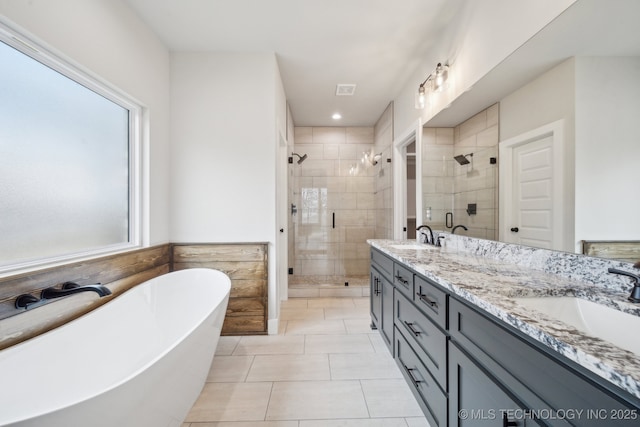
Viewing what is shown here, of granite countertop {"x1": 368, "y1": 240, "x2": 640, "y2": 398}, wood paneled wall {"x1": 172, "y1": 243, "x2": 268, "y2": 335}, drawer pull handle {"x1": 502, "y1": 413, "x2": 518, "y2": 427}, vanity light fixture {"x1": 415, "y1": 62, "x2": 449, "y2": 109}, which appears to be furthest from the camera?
wood paneled wall {"x1": 172, "y1": 243, "x2": 268, "y2": 335}

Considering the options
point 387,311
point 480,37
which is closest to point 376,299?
point 387,311

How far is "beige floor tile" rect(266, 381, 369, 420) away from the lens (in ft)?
4.99

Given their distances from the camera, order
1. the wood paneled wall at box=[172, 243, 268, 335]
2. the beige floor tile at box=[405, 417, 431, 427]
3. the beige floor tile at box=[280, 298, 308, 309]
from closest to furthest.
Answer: the beige floor tile at box=[405, 417, 431, 427], the wood paneled wall at box=[172, 243, 268, 335], the beige floor tile at box=[280, 298, 308, 309]

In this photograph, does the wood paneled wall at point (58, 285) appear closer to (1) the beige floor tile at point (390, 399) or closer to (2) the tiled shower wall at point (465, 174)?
(1) the beige floor tile at point (390, 399)

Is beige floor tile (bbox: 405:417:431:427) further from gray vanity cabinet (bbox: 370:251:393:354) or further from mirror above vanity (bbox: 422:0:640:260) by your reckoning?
mirror above vanity (bbox: 422:0:640:260)

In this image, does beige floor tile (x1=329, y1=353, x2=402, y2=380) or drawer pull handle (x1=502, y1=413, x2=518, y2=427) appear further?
beige floor tile (x1=329, y1=353, x2=402, y2=380)

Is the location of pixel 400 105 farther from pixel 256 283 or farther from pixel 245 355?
pixel 245 355

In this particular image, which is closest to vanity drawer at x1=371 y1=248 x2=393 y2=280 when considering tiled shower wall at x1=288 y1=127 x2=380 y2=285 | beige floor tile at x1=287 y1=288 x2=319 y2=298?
beige floor tile at x1=287 y1=288 x2=319 y2=298

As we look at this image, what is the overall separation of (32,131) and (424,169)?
8.80ft

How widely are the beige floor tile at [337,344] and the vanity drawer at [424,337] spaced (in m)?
0.61

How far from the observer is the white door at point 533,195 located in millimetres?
1198

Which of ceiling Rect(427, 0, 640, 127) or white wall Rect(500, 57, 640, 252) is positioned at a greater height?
ceiling Rect(427, 0, 640, 127)

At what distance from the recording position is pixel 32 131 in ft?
4.43

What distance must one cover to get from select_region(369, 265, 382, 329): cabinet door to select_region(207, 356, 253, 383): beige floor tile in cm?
113
